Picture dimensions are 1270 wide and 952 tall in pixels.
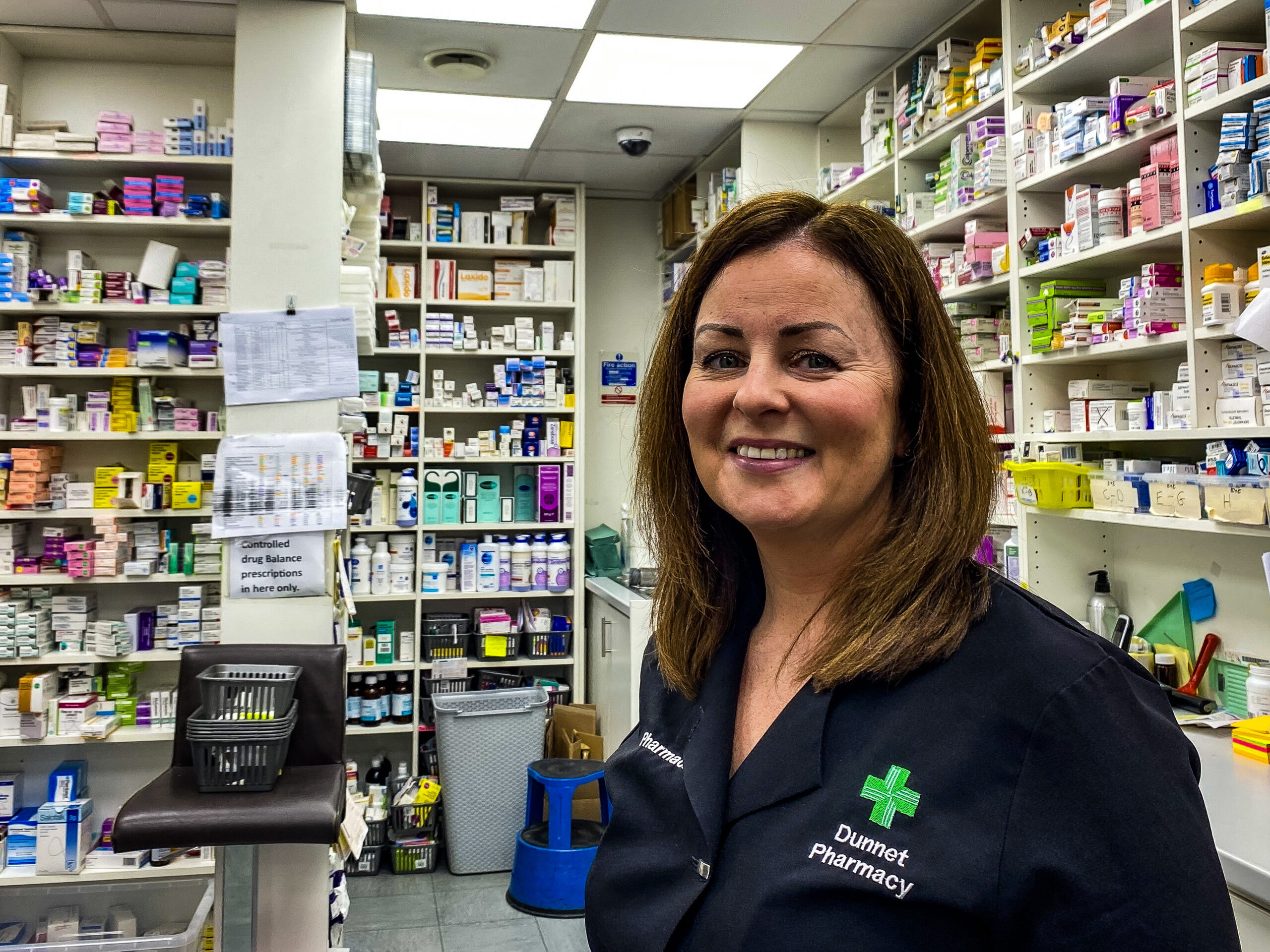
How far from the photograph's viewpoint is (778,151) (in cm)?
439

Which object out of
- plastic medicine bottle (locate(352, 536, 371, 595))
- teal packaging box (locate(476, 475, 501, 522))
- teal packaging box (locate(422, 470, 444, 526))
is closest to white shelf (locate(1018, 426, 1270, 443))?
teal packaging box (locate(476, 475, 501, 522))

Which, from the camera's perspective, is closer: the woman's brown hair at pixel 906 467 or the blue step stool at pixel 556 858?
the woman's brown hair at pixel 906 467

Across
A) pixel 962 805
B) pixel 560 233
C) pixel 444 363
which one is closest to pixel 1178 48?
pixel 962 805

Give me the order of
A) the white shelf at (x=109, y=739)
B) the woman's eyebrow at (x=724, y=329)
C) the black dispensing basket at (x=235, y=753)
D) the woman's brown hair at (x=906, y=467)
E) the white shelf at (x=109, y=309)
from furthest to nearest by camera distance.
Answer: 1. the white shelf at (x=109, y=309)
2. the white shelf at (x=109, y=739)
3. the black dispensing basket at (x=235, y=753)
4. the woman's eyebrow at (x=724, y=329)
5. the woman's brown hair at (x=906, y=467)

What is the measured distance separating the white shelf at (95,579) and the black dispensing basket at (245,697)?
4.55 feet

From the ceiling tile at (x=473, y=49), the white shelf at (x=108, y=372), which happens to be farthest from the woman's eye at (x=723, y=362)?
the white shelf at (x=108, y=372)

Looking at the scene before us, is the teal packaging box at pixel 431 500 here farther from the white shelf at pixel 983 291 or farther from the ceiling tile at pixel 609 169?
the white shelf at pixel 983 291

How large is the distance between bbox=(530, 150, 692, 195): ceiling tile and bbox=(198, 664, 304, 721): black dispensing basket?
327 cm

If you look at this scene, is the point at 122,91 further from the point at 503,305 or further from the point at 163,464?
the point at 503,305

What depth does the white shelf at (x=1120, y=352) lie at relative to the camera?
2367 mm

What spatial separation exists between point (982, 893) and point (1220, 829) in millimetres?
1217

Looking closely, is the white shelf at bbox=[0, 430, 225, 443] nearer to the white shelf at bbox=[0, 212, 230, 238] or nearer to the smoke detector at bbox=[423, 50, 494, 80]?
the white shelf at bbox=[0, 212, 230, 238]

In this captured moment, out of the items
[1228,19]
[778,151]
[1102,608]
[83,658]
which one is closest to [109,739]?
[83,658]

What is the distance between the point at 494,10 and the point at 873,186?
5.60ft
